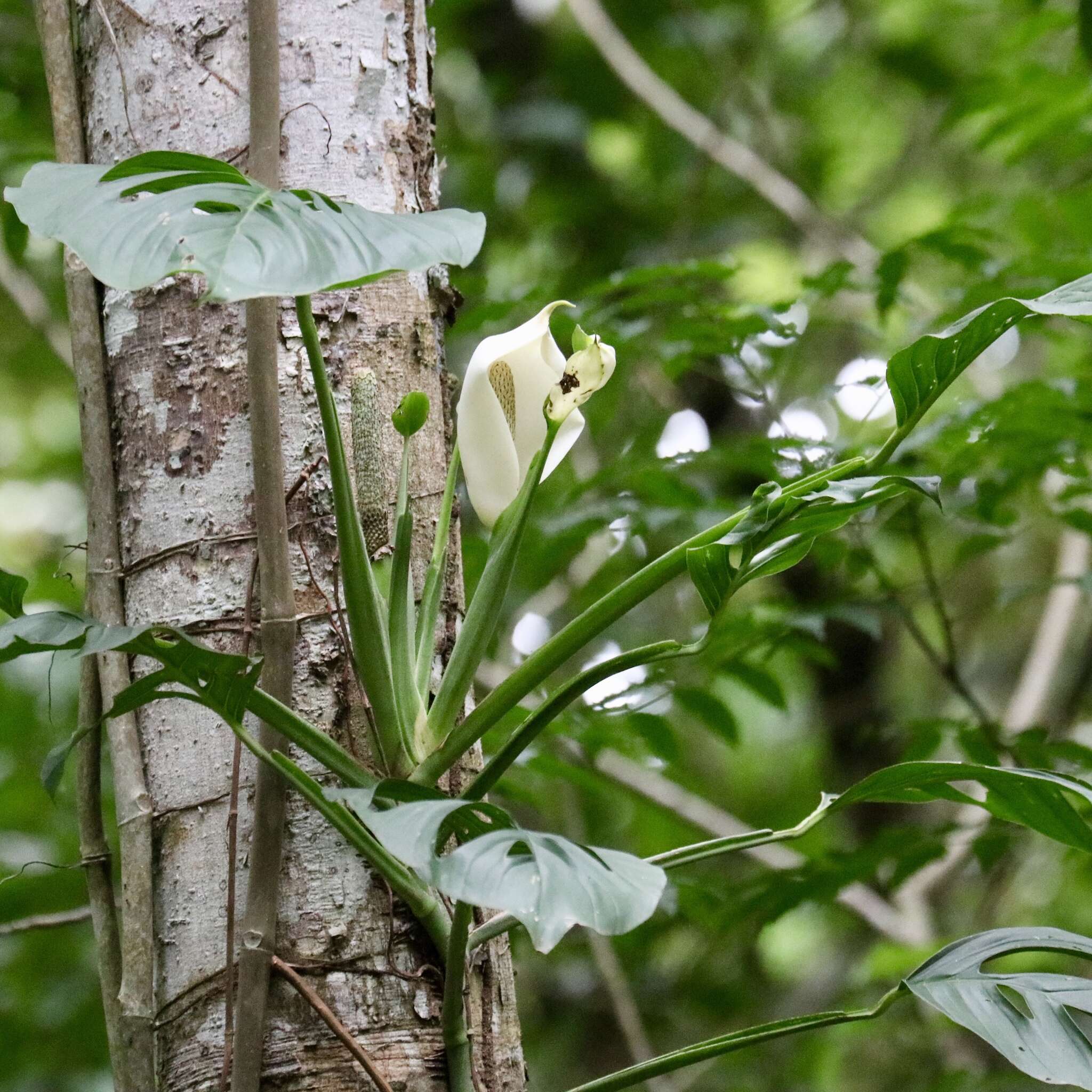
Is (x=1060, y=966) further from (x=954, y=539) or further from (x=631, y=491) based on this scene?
(x=631, y=491)

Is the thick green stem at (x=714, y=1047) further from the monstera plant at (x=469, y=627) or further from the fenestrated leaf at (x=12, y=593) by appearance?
the fenestrated leaf at (x=12, y=593)

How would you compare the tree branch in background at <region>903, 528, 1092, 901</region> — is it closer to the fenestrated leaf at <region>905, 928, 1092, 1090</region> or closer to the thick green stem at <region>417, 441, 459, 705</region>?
the fenestrated leaf at <region>905, 928, 1092, 1090</region>

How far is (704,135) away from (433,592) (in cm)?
219

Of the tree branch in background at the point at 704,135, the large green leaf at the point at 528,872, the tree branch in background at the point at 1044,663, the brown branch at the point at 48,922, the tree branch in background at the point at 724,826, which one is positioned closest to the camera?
the large green leaf at the point at 528,872

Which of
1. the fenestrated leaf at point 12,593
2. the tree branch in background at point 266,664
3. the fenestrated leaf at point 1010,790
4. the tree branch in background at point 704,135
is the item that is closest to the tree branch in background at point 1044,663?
the tree branch in background at point 704,135

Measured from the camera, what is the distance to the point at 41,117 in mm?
2074

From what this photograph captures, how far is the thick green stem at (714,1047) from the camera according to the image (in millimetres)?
721

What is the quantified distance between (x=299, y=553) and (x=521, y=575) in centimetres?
114

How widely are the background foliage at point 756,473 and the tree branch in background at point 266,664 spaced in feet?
2.14

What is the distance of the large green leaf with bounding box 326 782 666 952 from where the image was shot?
1.78 ft

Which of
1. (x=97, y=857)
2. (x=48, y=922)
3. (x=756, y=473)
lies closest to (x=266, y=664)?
(x=97, y=857)

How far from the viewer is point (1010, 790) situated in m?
0.80

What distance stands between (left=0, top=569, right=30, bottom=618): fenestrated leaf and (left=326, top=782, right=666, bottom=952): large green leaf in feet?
0.95

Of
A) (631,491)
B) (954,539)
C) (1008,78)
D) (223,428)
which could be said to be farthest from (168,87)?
(954,539)
